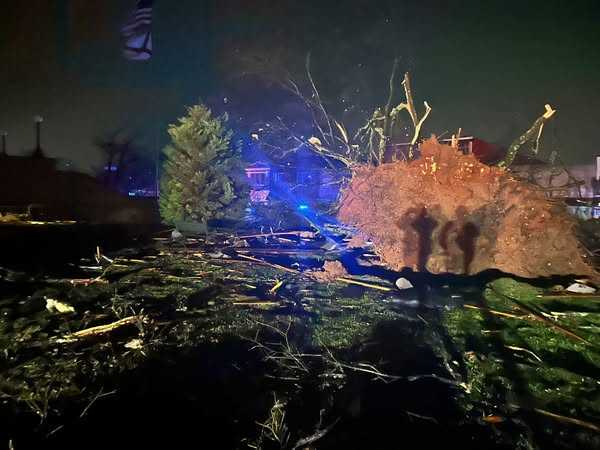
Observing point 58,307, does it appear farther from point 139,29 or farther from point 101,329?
point 139,29

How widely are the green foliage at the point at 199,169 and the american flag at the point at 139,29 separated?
7654 millimetres

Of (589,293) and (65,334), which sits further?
(589,293)

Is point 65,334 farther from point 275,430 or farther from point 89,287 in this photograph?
point 275,430

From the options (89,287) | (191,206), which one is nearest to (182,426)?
(89,287)

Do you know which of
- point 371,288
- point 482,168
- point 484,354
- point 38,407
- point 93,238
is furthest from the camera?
point 93,238

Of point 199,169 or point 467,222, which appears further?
point 199,169

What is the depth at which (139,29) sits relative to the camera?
8867 millimetres

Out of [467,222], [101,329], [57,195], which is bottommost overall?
[101,329]

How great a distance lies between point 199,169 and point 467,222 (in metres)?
12.2

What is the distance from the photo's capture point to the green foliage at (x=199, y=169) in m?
16.7

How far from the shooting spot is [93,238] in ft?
45.0

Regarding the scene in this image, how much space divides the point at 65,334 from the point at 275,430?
2906 millimetres

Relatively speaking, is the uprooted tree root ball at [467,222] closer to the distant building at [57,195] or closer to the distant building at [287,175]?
the distant building at [287,175]

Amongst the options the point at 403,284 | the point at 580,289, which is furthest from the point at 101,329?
the point at 580,289
